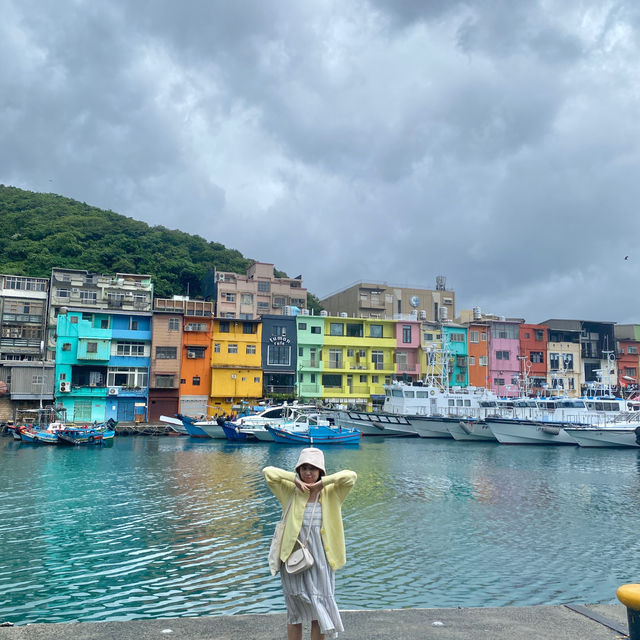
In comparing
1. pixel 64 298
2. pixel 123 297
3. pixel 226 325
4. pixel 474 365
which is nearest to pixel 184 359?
pixel 226 325

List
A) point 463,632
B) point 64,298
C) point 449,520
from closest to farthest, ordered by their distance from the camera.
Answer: point 463,632
point 449,520
point 64,298

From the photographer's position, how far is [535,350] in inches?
2579

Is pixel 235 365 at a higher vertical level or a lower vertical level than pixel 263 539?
higher

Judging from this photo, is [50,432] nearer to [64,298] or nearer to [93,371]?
[93,371]

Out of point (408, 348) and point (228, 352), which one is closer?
point (228, 352)

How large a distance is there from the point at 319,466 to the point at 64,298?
54.2 m

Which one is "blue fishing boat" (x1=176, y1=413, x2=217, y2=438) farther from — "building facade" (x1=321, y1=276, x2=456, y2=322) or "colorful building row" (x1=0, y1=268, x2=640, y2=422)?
"building facade" (x1=321, y1=276, x2=456, y2=322)

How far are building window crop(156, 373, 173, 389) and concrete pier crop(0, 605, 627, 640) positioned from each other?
47832 mm

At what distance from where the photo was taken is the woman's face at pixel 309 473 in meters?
5.33

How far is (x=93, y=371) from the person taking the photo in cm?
5178

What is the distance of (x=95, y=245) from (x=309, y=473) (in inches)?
2625

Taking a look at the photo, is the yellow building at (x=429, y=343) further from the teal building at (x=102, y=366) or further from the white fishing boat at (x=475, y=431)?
the teal building at (x=102, y=366)

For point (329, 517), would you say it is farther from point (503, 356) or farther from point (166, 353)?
point (503, 356)

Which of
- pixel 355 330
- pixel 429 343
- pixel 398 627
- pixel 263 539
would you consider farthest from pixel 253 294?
pixel 398 627
